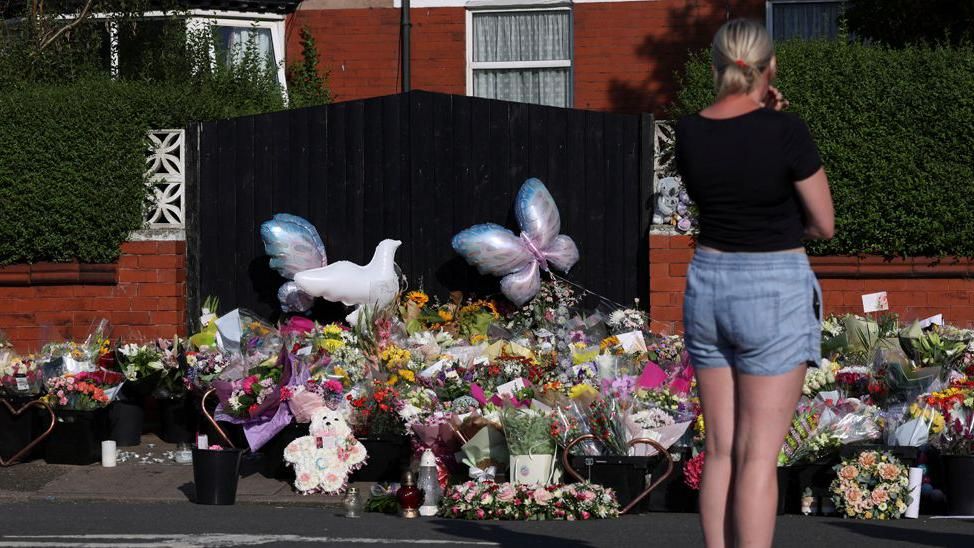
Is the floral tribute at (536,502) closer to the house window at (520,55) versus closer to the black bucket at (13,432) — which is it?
the black bucket at (13,432)

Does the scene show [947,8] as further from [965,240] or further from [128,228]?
[128,228]

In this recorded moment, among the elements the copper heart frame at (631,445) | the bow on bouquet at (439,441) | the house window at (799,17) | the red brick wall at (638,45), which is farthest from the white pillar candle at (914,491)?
the house window at (799,17)

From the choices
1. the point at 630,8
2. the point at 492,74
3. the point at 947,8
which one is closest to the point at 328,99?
the point at 492,74

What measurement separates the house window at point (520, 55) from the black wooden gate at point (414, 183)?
12.1 ft

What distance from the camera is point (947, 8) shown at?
40.9 ft

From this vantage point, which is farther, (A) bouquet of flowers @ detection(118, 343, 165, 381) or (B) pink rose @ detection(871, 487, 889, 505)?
(A) bouquet of flowers @ detection(118, 343, 165, 381)

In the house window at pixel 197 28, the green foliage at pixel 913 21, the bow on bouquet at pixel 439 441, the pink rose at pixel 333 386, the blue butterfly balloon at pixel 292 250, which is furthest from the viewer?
the house window at pixel 197 28

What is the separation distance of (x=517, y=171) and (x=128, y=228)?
284cm

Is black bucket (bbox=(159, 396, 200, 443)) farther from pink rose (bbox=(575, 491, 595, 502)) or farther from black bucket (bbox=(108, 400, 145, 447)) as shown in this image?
pink rose (bbox=(575, 491, 595, 502))

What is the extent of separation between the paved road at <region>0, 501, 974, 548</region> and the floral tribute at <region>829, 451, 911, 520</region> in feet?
0.29

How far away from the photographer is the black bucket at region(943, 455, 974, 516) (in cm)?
735

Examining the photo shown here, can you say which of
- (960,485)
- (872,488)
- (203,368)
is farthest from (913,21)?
(203,368)

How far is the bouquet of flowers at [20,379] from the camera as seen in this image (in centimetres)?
943

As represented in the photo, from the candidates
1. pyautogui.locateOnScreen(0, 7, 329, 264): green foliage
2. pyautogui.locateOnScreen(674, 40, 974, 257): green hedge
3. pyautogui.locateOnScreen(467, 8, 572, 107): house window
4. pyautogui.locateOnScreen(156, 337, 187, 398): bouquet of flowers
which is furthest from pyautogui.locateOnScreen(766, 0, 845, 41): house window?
pyautogui.locateOnScreen(156, 337, 187, 398): bouquet of flowers
